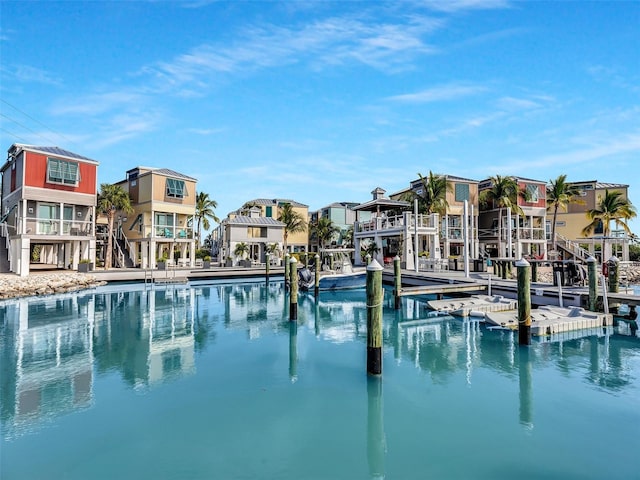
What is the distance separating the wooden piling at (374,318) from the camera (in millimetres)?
9867

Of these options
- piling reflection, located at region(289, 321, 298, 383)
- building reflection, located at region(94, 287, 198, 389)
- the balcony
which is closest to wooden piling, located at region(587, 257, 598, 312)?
piling reflection, located at region(289, 321, 298, 383)

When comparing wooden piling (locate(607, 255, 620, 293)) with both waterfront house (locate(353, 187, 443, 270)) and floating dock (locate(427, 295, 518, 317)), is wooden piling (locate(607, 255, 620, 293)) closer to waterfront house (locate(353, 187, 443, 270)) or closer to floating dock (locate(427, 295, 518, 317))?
floating dock (locate(427, 295, 518, 317))

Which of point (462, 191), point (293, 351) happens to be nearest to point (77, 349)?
point (293, 351)

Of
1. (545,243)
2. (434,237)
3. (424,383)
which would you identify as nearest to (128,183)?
(434,237)

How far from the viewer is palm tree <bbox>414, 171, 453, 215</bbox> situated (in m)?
36.0

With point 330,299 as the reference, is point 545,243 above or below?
above

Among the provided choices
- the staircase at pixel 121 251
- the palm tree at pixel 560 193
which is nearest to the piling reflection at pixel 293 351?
the staircase at pixel 121 251

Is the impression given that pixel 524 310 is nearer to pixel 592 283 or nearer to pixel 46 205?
pixel 592 283

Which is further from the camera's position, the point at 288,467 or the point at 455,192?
the point at 455,192

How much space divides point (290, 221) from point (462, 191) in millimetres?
21264

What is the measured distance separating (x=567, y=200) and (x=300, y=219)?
3103 centimetres

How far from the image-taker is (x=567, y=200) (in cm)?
3972

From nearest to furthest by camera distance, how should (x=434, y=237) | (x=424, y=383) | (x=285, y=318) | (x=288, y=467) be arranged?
(x=288, y=467), (x=424, y=383), (x=285, y=318), (x=434, y=237)

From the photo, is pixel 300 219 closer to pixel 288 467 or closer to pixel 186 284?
pixel 186 284
